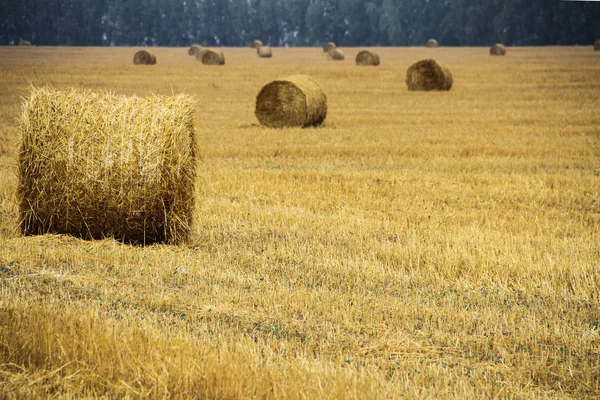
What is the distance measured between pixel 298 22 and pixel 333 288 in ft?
389

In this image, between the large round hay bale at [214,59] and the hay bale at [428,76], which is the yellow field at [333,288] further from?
the large round hay bale at [214,59]

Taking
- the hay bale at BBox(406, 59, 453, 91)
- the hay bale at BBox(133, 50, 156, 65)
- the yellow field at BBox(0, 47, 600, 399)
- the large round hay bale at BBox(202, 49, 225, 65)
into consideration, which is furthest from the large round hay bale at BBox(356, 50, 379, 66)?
the yellow field at BBox(0, 47, 600, 399)

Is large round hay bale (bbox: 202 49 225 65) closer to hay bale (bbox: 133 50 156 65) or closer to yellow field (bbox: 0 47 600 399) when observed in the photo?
hay bale (bbox: 133 50 156 65)

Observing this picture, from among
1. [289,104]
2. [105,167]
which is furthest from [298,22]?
[105,167]

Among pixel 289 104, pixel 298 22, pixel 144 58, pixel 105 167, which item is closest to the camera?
pixel 105 167

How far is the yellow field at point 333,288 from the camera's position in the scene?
5000mm

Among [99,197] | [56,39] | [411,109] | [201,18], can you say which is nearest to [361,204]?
[99,197]

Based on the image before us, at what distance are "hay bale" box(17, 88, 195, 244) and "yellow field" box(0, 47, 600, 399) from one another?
10.8 inches

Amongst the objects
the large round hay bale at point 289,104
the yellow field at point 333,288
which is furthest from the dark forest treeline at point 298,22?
the yellow field at point 333,288

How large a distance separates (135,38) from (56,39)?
1376 cm

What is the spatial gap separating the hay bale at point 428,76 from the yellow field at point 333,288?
15.7 meters

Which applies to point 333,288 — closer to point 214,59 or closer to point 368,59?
point 368,59

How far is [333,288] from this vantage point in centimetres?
729

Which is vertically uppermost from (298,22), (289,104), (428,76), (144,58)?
(298,22)
